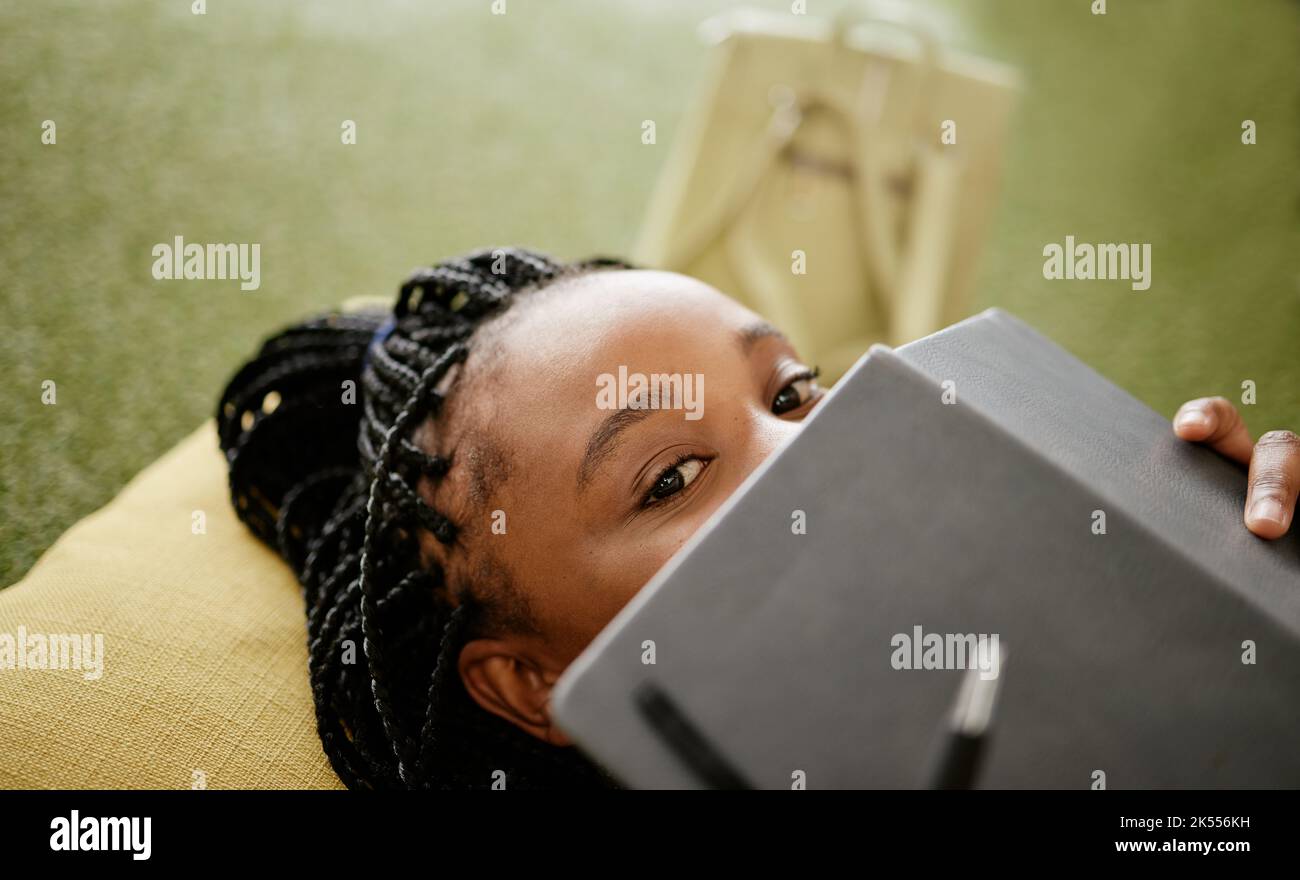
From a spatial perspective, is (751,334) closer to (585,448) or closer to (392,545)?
(585,448)

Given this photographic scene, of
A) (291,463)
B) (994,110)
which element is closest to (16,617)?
(291,463)

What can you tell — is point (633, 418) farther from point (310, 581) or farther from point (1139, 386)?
point (1139, 386)

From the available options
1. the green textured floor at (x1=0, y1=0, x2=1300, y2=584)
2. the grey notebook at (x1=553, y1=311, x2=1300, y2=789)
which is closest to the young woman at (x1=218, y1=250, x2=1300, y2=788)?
the grey notebook at (x1=553, y1=311, x2=1300, y2=789)

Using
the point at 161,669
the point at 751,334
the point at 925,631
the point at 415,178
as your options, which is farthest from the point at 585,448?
the point at 415,178

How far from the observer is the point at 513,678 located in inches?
31.8

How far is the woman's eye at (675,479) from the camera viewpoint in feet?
2.35

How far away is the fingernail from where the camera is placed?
56 centimetres

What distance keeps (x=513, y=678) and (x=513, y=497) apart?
191 millimetres

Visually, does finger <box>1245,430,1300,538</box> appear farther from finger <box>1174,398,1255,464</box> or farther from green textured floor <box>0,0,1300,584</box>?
green textured floor <box>0,0,1300,584</box>

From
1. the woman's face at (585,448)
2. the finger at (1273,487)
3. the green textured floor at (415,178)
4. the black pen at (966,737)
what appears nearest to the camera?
the black pen at (966,737)

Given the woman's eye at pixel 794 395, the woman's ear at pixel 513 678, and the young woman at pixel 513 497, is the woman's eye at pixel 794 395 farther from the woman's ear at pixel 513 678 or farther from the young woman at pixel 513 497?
the woman's ear at pixel 513 678

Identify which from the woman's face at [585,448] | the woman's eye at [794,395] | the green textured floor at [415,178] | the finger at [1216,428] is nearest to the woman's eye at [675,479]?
the woman's face at [585,448]

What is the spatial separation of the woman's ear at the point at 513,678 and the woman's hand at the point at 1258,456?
58 cm
